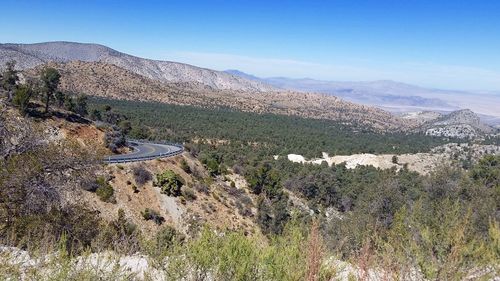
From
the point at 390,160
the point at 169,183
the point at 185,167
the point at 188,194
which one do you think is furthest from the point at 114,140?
the point at 390,160

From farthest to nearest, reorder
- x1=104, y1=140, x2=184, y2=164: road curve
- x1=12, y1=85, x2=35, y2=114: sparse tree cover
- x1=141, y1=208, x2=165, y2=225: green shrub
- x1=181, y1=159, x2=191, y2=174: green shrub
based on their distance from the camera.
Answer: x1=181, y1=159, x2=191, y2=174: green shrub
x1=12, y1=85, x2=35, y2=114: sparse tree cover
x1=104, y1=140, x2=184, y2=164: road curve
x1=141, y1=208, x2=165, y2=225: green shrub

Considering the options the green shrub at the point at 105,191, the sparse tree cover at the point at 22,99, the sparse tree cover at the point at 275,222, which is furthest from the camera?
the sparse tree cover at the point at 22,99

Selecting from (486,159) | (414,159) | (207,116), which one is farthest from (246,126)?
(486,159)

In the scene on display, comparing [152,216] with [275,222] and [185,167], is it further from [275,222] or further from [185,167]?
[275,222]

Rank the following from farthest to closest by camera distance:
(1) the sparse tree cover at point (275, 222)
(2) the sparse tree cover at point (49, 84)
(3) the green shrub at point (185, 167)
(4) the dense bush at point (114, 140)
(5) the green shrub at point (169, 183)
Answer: (2) the sparse tree cover at point (49, 84)
(3) the green shrub at point (185, 167)
(4) the dense bush at point (114, 140)
(5) the green shrub at point (169, 183)
(1) the sparse tree cover at point (275, 222)

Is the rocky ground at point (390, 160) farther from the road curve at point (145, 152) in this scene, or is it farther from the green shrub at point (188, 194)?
the green shrub at point (188, 194)

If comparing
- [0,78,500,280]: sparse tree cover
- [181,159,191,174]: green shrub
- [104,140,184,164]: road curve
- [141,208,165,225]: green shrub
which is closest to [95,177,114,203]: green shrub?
[0,78,500,280]: sparse tree cover

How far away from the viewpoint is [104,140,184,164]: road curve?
148 feet

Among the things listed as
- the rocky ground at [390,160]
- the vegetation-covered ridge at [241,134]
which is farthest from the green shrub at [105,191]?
the rocky ground at [390,160]

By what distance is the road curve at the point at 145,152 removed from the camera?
148ft

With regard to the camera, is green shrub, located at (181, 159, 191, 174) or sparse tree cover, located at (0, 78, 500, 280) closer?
sparse tree cover, located at (0, 78, 500, 280)

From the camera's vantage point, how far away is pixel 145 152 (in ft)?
175

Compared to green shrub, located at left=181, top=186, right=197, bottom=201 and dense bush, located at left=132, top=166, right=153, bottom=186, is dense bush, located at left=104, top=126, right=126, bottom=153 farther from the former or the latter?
green shrub, located at left=181, top=186, right=197, bottom=201

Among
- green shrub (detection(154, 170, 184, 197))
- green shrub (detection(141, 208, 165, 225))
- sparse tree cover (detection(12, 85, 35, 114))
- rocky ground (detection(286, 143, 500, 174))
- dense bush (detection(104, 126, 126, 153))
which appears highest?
sparse tree cover (detection(12, 85, 35, 114))
